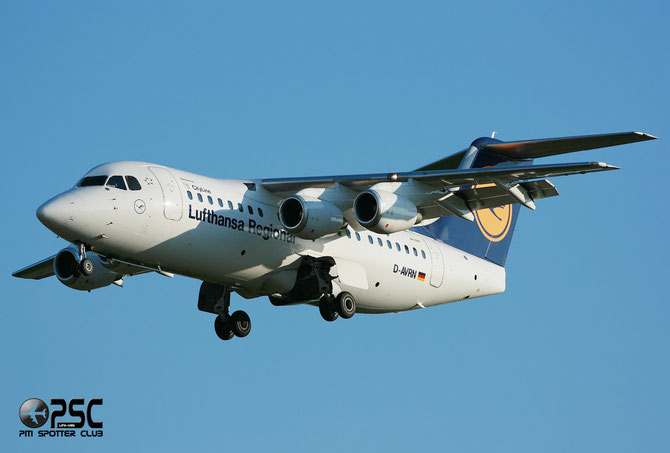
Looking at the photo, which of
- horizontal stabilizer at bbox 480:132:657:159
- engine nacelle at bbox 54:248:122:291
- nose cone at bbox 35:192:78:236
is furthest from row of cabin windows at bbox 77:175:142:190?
horizontal stabilizer at bbox 480:132:657:159

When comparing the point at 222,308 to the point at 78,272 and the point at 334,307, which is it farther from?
the point at 78,272

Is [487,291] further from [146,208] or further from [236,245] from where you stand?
[146,208]

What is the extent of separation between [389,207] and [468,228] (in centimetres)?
523

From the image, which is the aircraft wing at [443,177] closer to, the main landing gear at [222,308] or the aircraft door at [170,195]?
the aircraft door at [170,195]

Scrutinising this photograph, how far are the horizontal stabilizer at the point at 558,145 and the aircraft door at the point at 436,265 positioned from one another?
226 cm

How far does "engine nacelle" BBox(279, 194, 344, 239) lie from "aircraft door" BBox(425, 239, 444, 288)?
3.53m

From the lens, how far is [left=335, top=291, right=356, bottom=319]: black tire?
63.8ft

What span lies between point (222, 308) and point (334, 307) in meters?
2.19

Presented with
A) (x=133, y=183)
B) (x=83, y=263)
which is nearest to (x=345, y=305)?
(x=133, y=183)

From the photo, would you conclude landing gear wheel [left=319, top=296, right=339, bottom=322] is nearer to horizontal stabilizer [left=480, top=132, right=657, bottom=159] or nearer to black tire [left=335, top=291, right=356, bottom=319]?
black tire [left=335, top=291, right=356, bottom=319]

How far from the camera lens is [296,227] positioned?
1797 centimetres

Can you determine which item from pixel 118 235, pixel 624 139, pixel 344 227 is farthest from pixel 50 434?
pixel 624 139

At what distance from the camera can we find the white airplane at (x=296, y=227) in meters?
17.1

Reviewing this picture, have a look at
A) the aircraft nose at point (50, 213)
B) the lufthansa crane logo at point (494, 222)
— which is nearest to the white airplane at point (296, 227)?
the aircraft nose at point (50, 213)
